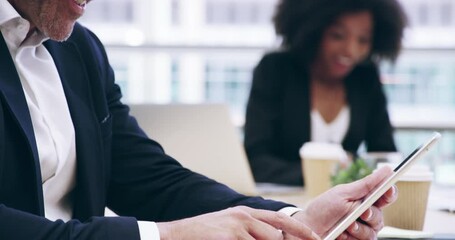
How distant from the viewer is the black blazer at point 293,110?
3199 mm

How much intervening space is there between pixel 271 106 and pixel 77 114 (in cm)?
173

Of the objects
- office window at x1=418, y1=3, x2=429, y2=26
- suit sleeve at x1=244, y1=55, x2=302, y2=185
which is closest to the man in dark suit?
suit sleeve at x1=244, y1=55, x2=302, y2=185

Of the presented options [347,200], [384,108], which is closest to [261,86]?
[384,108]

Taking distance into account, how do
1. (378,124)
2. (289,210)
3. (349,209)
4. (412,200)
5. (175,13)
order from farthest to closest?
(175,13) → (378,124) → (412,200) → (289,210) → (349,209)

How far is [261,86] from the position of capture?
3305mm

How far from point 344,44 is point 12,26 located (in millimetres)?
1927

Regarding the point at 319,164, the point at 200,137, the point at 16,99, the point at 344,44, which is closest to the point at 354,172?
the point at 319,164

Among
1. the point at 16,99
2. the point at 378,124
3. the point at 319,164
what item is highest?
the point at 16,99

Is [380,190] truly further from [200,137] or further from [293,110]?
[293,110]

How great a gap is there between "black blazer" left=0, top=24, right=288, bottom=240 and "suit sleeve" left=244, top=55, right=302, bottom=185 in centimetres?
111

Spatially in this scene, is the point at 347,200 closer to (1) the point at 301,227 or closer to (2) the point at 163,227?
(1) the point at 301,227

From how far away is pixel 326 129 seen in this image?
326 centimetres

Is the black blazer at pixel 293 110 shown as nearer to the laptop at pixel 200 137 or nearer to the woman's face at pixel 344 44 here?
the woman's face at pixel 344 44

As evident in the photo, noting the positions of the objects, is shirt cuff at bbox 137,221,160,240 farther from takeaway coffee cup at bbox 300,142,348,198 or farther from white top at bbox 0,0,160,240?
takeaway coffee cup at bbox 300,142,348,198
